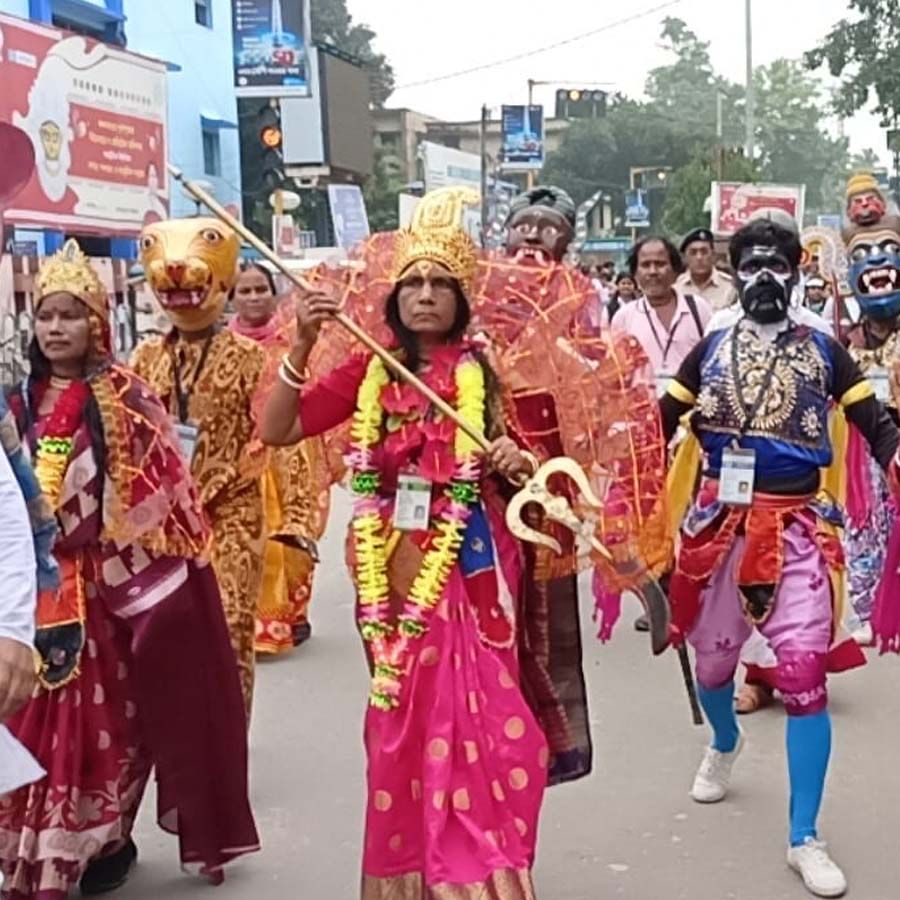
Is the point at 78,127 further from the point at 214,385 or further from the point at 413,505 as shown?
the point at 413,505

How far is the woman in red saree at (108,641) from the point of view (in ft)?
14.4

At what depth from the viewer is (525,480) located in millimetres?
3934

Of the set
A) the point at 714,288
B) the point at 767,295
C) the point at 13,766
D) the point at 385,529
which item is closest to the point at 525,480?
the point at 385,529

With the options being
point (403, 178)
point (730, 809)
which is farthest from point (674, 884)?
point (403, 178)

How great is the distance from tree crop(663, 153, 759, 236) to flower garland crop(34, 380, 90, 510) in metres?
42.7

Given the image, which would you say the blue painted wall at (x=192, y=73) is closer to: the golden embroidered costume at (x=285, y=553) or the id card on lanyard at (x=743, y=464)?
the golden embroidered costume at (x=285, y=553)

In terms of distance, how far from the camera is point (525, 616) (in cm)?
424

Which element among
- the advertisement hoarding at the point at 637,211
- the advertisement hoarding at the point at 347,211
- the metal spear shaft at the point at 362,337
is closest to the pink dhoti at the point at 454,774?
the metal spear shaft at the point at 362,337

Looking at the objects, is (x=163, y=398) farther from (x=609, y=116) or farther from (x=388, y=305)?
(x=609, y=116)

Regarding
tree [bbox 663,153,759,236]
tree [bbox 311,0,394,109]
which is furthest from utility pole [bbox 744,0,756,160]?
tree [bbox 311,0,394,109]

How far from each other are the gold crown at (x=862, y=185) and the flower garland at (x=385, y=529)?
11.2ft

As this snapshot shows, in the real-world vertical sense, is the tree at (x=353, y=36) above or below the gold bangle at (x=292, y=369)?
above

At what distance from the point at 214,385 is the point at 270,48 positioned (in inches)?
1157

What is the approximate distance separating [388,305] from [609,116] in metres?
78.4
